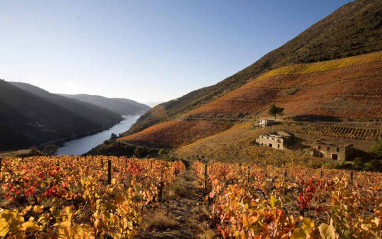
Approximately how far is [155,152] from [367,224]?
3907 cm

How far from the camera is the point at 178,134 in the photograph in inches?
1970

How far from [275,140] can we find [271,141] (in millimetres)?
758

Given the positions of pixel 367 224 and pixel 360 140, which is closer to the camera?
pixel 367 224

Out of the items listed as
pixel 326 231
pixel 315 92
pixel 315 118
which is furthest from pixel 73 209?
pixel 315 92

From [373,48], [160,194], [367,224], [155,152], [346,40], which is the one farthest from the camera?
[346,40]

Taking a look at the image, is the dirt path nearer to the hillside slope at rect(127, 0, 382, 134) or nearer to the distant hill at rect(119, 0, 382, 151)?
the distant hill at rect(119, 0, 382, 151)

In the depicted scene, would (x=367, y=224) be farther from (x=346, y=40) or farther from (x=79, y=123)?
(x=79, y=123)

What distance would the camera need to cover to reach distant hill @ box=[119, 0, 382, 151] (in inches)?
1617

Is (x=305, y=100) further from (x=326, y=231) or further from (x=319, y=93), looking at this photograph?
(x=326, y=231)

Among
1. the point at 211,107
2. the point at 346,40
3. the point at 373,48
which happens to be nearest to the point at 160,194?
the point at 211,107

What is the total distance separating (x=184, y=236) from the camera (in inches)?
207

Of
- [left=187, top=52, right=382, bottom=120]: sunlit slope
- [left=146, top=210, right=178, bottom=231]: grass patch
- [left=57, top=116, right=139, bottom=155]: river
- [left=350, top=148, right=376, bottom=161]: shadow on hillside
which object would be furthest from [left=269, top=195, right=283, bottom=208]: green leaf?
[left=57, top=116, right=139, bottom=155]: river

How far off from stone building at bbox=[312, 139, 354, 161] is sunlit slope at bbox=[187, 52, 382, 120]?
13.8m

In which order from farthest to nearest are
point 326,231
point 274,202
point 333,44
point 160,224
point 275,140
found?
point 333,44, point 275,140, point 160,224, point 274,202, point 326,231
